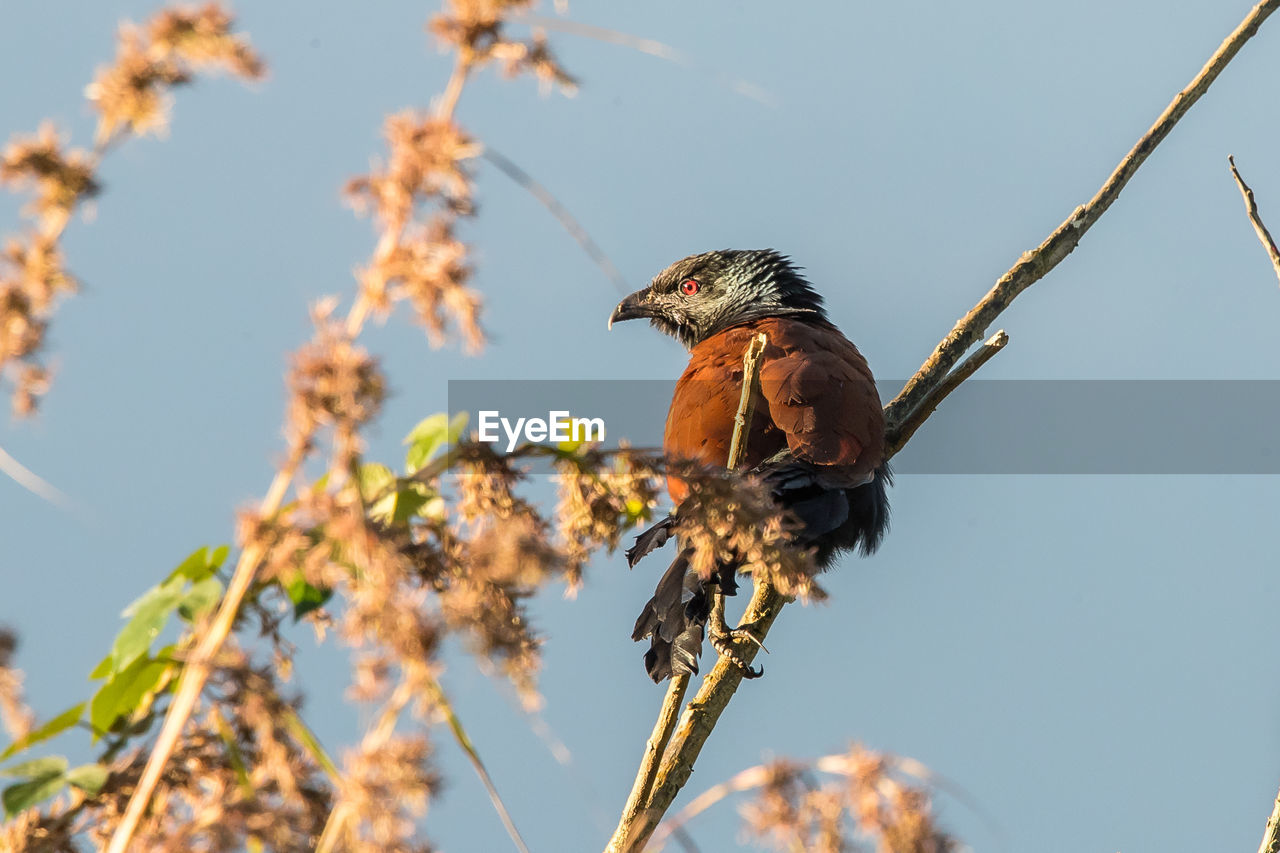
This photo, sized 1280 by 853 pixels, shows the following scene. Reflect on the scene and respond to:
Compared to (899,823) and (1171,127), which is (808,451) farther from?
(899,823)

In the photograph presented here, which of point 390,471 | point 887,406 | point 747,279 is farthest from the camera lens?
point 747,279

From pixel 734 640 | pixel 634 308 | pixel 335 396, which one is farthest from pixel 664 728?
pixel 634 308

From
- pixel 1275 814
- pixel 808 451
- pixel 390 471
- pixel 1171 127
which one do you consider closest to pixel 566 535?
pixel 390 471

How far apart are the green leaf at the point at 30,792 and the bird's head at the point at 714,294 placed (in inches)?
162

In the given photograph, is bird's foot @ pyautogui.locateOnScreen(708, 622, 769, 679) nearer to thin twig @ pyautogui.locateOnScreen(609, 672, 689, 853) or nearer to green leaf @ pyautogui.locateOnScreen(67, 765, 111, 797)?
thin twig @ pyautogui.locateOnScreen(609, 672, 689, 853)

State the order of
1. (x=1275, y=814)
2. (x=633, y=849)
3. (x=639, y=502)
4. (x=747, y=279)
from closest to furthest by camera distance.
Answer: (x=639, y=502)
(x=633, y=849)
(x=1275, y=814)
(x=747, y=279)

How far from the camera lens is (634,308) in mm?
5484

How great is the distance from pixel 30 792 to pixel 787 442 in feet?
8.63

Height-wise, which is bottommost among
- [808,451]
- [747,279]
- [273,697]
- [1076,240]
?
[273,697]

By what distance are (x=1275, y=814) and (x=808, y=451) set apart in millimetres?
1502

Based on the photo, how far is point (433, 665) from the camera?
29.8 inches

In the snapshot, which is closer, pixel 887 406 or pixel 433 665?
pixel 433 665

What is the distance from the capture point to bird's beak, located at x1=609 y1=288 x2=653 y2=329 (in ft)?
17.9

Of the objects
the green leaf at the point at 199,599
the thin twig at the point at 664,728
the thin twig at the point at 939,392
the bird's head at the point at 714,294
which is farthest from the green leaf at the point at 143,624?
the bird's head at the point at 714,294
